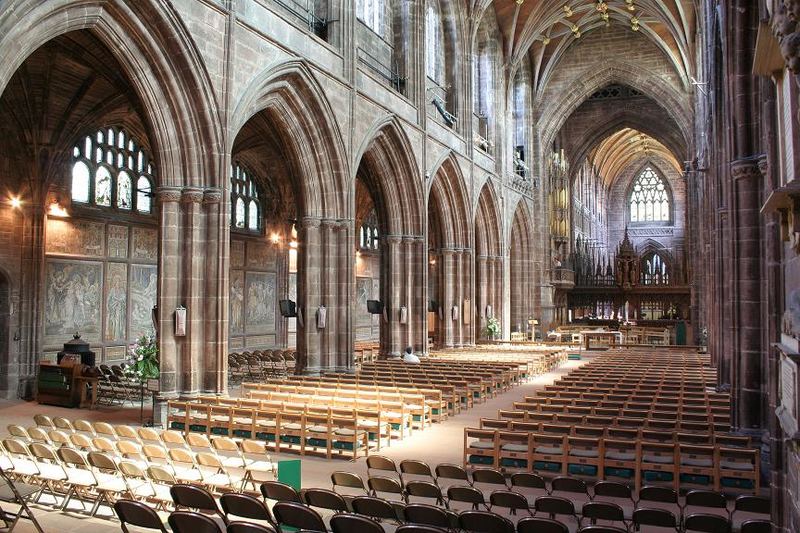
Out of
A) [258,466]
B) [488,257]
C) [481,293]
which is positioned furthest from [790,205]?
[488,257]

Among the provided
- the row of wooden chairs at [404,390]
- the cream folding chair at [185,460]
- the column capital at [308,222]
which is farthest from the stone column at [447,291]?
the cream folding chair at [185,460]

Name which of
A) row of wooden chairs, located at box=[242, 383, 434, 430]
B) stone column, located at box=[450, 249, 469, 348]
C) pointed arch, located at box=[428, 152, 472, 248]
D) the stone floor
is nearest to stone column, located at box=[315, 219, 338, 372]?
the stone floor

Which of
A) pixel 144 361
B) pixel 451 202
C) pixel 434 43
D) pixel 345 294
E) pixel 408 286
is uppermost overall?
pixel 434 43

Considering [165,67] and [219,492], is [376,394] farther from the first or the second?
[165,67]

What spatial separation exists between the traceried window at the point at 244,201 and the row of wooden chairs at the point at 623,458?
65.7ft

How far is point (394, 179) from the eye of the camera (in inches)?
1035

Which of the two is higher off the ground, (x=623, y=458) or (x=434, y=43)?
(x=434, y=43)

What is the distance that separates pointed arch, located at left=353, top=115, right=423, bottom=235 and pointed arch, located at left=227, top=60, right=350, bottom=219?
361 centimetres

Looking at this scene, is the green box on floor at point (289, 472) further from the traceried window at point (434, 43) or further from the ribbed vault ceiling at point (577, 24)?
the ribbed vault ceiling at point (577, 24)

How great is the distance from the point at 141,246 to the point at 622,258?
3711 centimetres

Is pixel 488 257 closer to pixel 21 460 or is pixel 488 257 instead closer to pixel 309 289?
pixel 309 289

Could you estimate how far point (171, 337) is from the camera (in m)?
14.7

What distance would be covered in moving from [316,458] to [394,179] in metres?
16.7

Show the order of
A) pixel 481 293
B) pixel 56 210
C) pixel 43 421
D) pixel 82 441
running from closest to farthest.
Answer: pixel 82 441 → pixel 43 421 → pixel 56 210 → pixel 481 293
